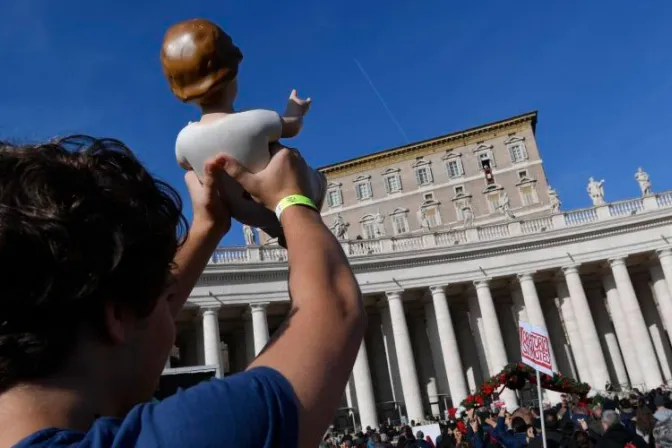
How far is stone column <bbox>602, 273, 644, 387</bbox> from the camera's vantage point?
38.8 metres

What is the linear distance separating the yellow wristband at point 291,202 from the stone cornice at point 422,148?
70.7 meters

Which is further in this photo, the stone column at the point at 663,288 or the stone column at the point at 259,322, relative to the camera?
the stone column at the point at 663,288

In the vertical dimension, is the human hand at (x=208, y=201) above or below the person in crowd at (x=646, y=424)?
above

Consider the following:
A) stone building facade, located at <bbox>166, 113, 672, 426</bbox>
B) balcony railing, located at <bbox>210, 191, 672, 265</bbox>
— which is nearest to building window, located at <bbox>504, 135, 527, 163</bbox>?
stone building facade, located at <bbox>166, 113, 672, 426</bbox>

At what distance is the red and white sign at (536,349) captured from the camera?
46.9ft

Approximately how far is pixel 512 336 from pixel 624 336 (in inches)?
309

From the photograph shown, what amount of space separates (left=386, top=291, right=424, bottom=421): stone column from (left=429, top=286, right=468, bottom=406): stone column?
2.06m

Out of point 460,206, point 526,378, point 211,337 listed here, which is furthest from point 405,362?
point 460,206

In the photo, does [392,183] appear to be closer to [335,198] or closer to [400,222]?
[400,222]

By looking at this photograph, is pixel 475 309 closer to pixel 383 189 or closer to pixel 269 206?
pixel 383 189

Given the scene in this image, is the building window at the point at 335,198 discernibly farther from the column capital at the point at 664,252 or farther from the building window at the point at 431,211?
the column capital at the point at 664,252

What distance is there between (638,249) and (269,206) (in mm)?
42979

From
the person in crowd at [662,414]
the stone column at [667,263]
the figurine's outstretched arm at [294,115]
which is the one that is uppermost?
the stone column at [667,263]

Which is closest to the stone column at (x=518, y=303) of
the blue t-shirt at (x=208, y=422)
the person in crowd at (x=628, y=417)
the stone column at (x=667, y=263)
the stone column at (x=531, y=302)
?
the stone column at (x=531, y=302)
